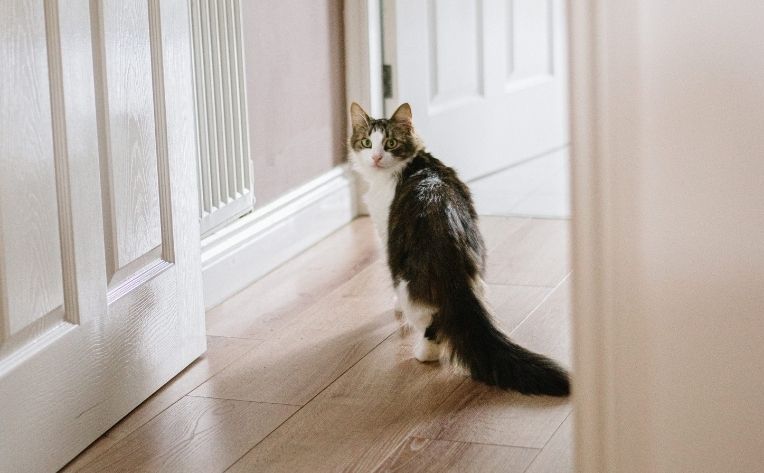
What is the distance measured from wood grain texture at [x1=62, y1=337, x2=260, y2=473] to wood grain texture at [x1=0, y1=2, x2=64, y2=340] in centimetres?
28

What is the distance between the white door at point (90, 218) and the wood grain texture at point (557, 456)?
2.48ft

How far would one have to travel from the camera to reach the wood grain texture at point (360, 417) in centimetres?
176

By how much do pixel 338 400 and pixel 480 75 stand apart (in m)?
1.85

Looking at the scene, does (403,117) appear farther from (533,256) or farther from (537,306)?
(533,256)

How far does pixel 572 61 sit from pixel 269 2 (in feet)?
6.18

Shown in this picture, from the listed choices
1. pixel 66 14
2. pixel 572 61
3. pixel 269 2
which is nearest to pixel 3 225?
pixel 66 14

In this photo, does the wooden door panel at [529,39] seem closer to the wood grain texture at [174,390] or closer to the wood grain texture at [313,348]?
the wood grain texture at [313,348]

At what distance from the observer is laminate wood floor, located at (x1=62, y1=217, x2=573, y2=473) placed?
1.77m

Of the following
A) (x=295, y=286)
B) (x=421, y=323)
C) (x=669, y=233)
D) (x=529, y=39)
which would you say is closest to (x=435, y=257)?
(x=421, y=323)

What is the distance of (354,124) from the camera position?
2.48m

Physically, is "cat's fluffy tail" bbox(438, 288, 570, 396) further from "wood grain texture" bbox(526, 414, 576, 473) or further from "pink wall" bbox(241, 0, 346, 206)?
"pink wall" bbox(241, 0, 346, 206)

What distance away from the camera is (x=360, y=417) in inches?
75.8

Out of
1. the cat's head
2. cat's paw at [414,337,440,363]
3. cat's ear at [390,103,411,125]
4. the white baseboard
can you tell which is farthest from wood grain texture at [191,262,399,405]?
cat's ear at [390,103,411,125]

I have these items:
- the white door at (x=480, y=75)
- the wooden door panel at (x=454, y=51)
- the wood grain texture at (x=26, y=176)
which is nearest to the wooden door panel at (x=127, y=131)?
the wood grain texture at (x=26, y=176)
